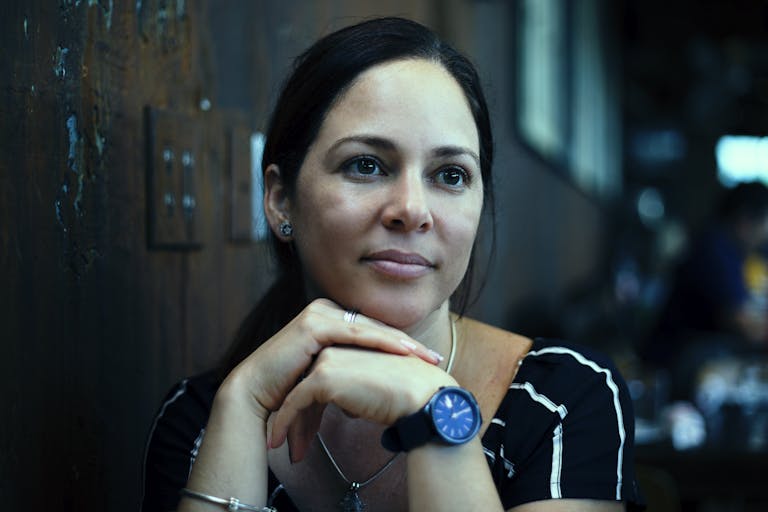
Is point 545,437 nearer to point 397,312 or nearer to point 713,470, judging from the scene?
point 397,312

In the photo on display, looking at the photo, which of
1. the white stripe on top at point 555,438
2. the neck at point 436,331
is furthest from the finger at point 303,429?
the white stripe on top at point 555,438

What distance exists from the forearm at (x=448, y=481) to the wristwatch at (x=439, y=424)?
0.5 inches

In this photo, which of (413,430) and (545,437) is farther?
(545,437)

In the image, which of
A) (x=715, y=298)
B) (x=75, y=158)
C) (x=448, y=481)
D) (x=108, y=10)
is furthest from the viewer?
(x=715, y=298)

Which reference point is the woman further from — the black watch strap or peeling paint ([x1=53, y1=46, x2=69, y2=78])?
peeling paint ([x1=53, y1=46, x2=69, y2=78])

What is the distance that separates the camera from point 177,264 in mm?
1911

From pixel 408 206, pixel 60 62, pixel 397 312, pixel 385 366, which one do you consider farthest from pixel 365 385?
pixel 60 62

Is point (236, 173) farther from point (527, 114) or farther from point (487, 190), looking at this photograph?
point (527, 114)

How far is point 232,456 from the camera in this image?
1381mm

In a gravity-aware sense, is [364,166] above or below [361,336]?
above

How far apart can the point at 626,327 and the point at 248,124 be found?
6406 millimetres

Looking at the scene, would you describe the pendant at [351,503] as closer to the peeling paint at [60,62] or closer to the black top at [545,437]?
the black top at [545,437]

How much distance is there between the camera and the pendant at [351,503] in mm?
1519

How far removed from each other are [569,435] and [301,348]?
43 cm
